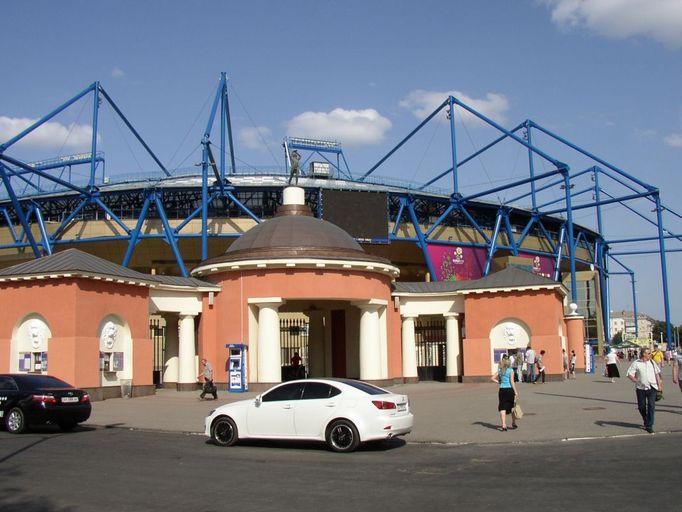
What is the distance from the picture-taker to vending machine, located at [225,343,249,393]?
30656 millimetres

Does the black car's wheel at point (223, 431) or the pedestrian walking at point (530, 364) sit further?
the pedestrian walking at point (530, 364)

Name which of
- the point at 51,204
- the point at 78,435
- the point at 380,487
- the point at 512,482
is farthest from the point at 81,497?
the point at 51,204

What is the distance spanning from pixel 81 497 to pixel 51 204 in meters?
66.1

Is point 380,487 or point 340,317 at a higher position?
point 340,317

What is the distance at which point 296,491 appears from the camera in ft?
34.5

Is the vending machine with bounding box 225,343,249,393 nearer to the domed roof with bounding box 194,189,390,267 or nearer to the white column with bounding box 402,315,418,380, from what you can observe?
the domed roof with bounding box 194,189,390,267

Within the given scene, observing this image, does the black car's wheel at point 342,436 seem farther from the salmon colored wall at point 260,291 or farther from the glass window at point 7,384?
the salmon colored wall at point 260,291

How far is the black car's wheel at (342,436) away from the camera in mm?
14414

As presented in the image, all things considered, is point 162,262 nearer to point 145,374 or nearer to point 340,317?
point 340,317

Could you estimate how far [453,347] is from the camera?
120 feet

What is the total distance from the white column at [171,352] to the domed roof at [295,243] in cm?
350

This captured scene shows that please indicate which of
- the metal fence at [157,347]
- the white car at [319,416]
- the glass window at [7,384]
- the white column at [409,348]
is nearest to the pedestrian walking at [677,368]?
the white car at [319,416]

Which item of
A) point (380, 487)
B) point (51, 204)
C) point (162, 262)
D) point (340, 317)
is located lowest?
point (380, 487)

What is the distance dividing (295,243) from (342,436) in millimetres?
17344
